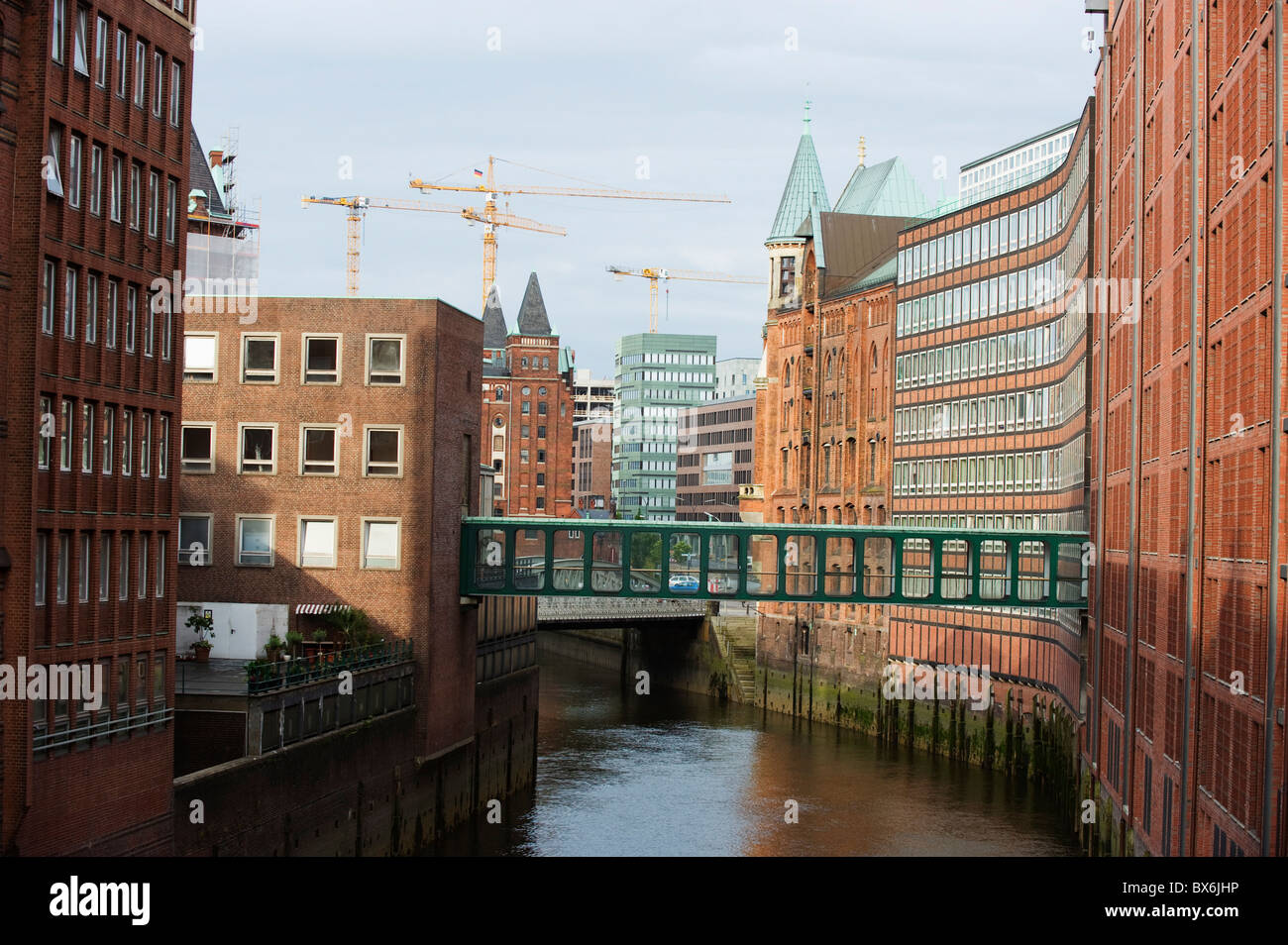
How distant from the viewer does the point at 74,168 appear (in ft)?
112

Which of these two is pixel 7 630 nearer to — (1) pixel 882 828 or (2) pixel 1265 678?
(2) pixel 1265 678

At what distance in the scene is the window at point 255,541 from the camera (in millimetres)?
54500

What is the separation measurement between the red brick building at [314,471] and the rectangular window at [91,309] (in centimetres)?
1930

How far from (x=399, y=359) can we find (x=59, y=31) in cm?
2169

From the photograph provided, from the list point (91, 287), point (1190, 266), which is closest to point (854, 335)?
point (1190, 266)

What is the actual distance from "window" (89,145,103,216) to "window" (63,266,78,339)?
1.38m

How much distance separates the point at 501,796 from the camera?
62125 mm

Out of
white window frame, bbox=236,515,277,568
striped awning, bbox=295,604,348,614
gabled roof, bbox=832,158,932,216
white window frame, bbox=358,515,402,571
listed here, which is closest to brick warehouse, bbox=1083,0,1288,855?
white window frame, bbox=358,515,402,571

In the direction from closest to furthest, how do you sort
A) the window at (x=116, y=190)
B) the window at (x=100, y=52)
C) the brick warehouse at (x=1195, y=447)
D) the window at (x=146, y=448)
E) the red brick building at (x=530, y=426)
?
the brick warehouse at (x=1195, y=447) → the window at (x=100, y=52) → the window at (x=116, y=190) → the window at (x=146, y=448) → the red brick building at (x=530, y=426)

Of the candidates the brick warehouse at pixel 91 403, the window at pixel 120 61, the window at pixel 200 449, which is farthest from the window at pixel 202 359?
the window at pixel 120 61

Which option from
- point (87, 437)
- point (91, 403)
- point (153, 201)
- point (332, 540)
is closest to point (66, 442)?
point (87, 437)

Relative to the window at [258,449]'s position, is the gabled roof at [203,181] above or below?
above

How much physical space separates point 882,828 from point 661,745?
2171 centimetres

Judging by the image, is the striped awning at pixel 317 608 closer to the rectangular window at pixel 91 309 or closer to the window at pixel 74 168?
the rectangular window at pixel 91 309
